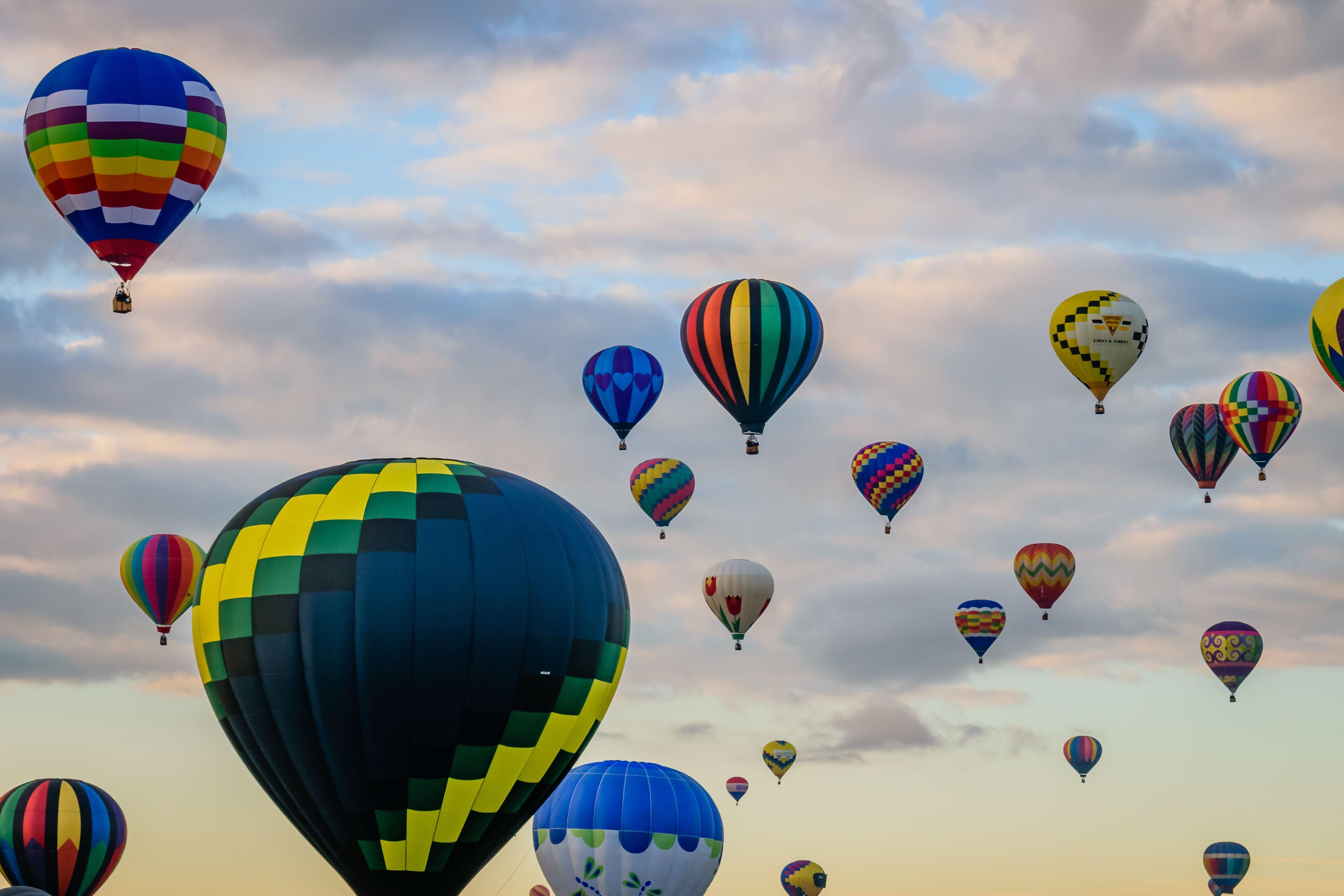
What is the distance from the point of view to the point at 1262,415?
55062 mm

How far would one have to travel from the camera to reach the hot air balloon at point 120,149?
39656mm

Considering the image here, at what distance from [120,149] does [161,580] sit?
20.5 metres

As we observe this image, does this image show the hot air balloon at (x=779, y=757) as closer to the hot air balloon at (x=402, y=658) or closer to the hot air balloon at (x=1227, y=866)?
the hot air balloon at (x=1227, y=866)

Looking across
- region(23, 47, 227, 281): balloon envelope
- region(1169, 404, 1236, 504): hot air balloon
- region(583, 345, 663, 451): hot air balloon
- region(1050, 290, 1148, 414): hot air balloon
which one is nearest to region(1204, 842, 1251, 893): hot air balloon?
region(1169, 404, 1236, 504): hot air balloon

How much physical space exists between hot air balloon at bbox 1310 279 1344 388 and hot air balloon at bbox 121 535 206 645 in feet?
97.0

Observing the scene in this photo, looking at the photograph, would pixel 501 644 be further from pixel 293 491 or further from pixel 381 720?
pixel 293 491

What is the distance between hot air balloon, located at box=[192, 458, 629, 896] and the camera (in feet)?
95.3

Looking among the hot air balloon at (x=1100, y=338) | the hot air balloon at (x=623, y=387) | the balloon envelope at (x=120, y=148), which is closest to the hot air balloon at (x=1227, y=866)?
the hot air balloon at (x=1100, y=338)

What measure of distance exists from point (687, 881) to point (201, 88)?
62.2 ft

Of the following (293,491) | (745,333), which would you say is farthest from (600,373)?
(293,491)

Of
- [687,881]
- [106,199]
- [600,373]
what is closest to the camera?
[106,199]

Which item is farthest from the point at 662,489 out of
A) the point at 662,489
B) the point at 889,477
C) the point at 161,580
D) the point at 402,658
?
the point at 402,658

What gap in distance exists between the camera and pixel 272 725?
96.8ft

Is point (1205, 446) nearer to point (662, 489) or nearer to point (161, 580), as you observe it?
point (662, 489)
